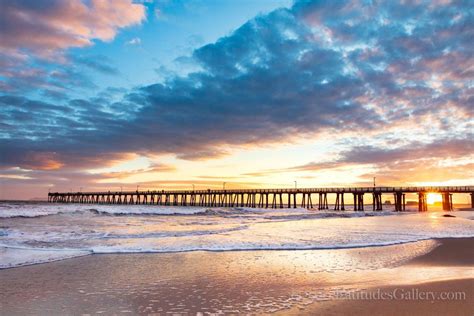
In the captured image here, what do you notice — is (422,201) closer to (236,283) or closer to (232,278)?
(232,278)

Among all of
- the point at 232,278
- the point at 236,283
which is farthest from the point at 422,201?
the point at 236,283

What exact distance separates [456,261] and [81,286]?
9300 mm

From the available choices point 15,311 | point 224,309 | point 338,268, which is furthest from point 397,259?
point 15,311

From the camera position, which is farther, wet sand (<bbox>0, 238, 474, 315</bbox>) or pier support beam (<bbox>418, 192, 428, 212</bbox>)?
pier support beam (<bbox>418, 192, 428, 212</bbox>)

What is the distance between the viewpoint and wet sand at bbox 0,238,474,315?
17.1ft

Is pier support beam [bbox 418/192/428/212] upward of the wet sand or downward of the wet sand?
upward

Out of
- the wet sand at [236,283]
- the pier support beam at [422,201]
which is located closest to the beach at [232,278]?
the wet sand at [236,283]

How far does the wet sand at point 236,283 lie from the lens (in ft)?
17.1

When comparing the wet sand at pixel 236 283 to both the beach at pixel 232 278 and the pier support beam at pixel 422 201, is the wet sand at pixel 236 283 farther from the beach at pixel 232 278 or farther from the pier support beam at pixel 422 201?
the pier support beam at pixel 422 201

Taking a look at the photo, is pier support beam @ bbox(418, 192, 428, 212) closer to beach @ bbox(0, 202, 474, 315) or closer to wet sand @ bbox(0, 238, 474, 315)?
beach @ bbox(0, 202, 474, 315)

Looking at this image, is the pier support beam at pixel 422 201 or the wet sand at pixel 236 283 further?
the pier support beam at pixel 422 201

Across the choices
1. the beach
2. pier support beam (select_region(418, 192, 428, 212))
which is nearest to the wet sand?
the beach

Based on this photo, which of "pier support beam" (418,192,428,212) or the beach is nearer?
the beach

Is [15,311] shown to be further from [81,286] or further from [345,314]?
[345,314]
